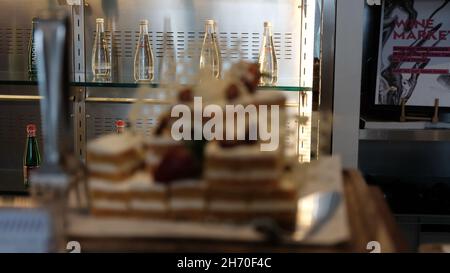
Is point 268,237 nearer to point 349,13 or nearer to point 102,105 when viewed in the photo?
point 349,13

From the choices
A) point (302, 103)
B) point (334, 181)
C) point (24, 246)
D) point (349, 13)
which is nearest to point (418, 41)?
point (349, 13)

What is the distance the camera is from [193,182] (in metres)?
0.65

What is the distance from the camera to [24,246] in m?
0.66

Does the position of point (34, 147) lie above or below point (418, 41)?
below

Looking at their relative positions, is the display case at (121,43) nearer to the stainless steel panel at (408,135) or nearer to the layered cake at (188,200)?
the stainless steel panel at (408,135)

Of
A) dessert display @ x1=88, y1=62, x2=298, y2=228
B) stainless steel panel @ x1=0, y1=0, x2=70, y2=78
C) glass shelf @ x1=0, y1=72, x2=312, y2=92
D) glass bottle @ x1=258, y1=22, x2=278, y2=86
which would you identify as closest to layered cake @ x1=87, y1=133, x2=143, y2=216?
dessert display @ x1=88, y1=62, x2=298, y2=228

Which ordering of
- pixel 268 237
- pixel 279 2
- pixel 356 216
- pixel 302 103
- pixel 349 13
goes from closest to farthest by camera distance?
pixel 268 237
pixel 356 216
pixel 349 13
pixel 302 103
pixel 279 2

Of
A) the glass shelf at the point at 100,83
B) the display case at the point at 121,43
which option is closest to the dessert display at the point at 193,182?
the glass shelf at the point at 100,83

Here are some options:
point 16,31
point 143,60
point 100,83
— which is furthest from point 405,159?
point 16,31

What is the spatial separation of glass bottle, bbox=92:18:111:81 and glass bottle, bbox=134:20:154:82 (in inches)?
3.8

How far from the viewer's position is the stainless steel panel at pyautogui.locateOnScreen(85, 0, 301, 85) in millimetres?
2127

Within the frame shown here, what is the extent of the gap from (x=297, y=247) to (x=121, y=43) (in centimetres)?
168

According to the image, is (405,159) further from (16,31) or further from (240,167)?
(240,167)
